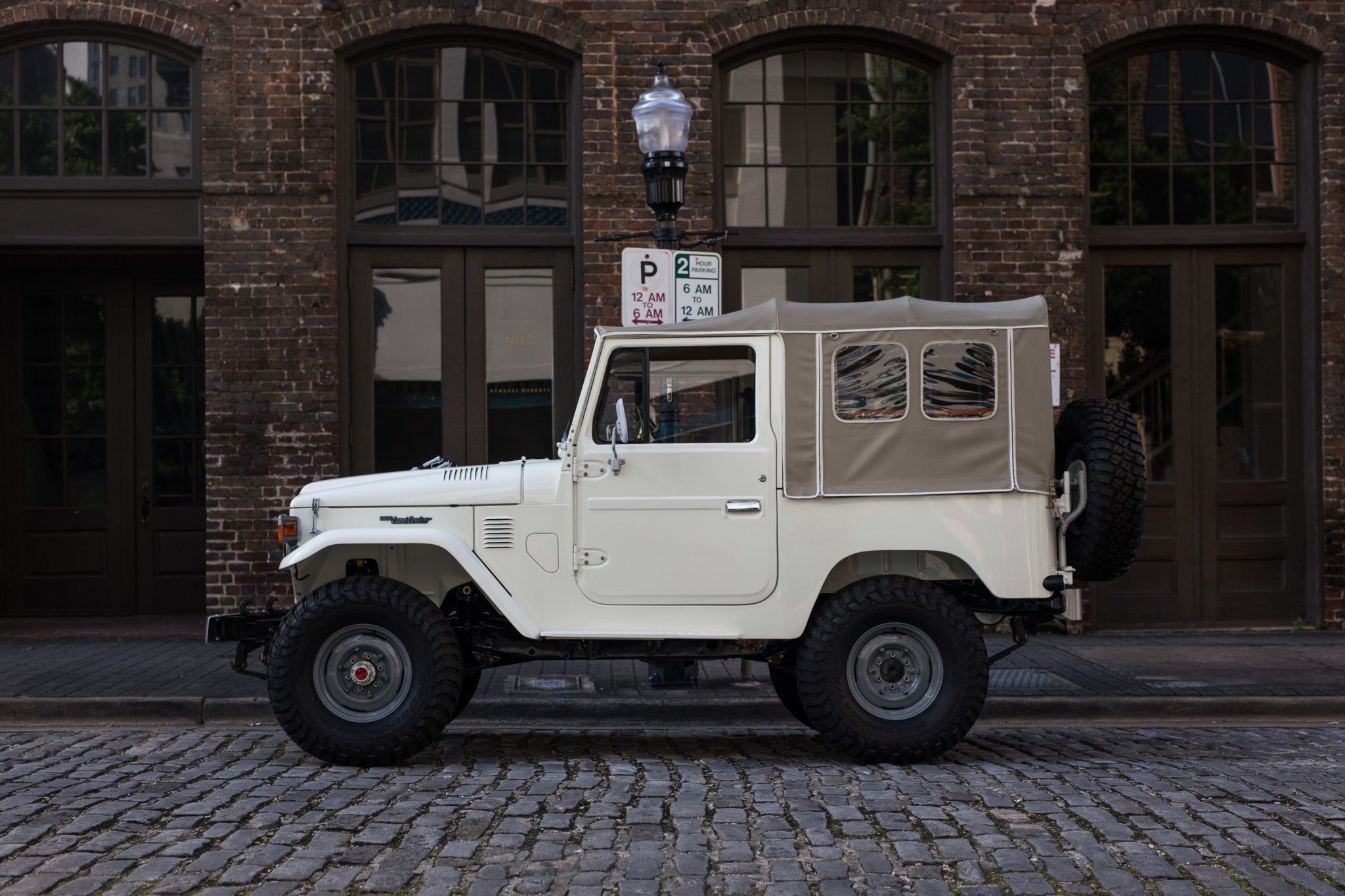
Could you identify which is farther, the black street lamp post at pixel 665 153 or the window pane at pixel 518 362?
the window pane at pixel 518 362

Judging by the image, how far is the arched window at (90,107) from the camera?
1142cm

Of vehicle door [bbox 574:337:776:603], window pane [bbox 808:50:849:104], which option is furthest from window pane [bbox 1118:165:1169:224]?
vehicle door [bbox 574:337:776:603]

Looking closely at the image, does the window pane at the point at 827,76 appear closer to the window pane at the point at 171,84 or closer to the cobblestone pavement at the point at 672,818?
the window pane at the point at 171,84

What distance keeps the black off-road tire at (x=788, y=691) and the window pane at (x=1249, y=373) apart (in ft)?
19.2

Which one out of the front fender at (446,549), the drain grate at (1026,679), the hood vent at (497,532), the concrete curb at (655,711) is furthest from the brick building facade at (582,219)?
the hood vent at (497,532)

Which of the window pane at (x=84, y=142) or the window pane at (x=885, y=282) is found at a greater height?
the window pane at (x=84, y=142)

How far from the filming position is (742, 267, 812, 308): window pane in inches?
460

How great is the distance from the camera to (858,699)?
6.69 m

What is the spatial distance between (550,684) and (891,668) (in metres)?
2.78

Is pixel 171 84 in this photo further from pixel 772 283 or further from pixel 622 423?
pixel 622 423

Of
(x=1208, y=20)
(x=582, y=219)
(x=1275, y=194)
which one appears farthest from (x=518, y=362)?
(x=1275, y=194)

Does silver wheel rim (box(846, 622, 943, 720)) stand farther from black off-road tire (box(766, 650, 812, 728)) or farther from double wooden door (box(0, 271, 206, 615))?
double wooden door (box(0, 271, 206, 615))

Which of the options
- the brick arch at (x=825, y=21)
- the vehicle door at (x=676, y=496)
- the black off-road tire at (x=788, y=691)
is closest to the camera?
the vehicle door at (x=676, y=496)

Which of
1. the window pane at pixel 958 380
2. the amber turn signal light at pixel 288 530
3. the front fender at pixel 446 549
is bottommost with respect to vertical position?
the front fender at pixel 446 549
